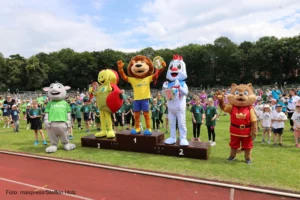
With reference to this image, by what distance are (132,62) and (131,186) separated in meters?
4.47

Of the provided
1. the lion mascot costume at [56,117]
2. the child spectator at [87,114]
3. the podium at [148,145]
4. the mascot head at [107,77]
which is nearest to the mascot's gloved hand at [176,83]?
the podium at [148,145]

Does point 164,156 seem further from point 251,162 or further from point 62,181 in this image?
point 62,181

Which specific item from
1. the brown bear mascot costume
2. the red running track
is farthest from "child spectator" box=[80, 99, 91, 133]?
the brown bear mascot costume

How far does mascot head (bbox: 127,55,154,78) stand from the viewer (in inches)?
309

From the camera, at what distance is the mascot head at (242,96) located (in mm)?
6316

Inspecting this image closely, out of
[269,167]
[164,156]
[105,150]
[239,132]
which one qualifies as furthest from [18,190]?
[269,167]

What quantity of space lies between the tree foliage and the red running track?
41953 mm

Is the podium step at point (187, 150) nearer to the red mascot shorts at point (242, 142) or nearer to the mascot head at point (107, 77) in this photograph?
the red mascot shorts at point (242, 142)

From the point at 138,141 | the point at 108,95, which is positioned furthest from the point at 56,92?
the point at 138,141

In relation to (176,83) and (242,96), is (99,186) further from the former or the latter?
(242,96)

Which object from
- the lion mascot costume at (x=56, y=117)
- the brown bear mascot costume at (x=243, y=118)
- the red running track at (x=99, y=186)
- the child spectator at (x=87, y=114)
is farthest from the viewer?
the child spectator at (x=87, y=114)

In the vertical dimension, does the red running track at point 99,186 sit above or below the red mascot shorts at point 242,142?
below

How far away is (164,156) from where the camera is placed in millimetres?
7383

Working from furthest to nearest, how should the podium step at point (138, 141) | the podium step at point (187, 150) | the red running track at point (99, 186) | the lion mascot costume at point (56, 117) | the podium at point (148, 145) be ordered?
the lion mascot costume at point (56, 117)
the podium step at point (138, 141)
the podium at point (148, 145)
the podium step at point (187, 150)
the red running track at point (99, 186)
